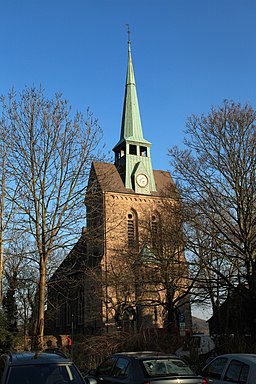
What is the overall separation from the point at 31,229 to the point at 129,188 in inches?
1234

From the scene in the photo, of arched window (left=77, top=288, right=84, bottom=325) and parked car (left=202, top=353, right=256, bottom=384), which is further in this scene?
arched window (left=77, top=288, right=84, bottom=325)

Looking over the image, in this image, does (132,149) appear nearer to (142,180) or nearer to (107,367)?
(142,180)

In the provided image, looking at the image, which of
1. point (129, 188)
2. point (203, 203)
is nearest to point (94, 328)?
point (129, 188)

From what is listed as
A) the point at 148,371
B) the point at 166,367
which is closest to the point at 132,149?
the point at 166,367

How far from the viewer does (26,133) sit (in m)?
16.4

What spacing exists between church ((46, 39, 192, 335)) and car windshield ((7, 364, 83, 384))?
1026 centimetres

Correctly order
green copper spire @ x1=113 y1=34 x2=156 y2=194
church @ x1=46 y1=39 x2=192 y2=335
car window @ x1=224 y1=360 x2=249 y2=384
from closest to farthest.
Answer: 1. car window @ x1=224 y1=360 x2=249 y2=384
2. church @ x1=46 y1=39 x2=192 y2=335
3. green copper spire @ x1=113 y1=34 x2=156 y2=194

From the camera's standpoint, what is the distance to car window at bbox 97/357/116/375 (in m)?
9.12

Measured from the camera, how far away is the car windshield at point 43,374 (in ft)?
21.0

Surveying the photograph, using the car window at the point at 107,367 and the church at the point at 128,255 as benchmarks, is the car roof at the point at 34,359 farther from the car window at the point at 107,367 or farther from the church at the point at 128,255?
the church at the point at 128,255

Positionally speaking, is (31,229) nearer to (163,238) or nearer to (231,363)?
(231,363)

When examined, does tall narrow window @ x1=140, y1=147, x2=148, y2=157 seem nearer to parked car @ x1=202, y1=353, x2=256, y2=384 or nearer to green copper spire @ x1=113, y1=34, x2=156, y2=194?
green copper spire @ x1=113, y1=34, x2=156, y2=194

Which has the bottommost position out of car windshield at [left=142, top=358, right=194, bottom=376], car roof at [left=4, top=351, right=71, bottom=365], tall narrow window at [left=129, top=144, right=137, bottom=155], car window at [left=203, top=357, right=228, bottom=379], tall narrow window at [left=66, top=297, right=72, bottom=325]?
car window at [left=203, top=357, right=228, bottom=379]

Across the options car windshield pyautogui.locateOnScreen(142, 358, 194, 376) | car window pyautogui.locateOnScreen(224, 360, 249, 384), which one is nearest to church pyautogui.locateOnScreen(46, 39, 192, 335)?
car window pyautogui.locateOnScreen(224, 360, 249, 384)
